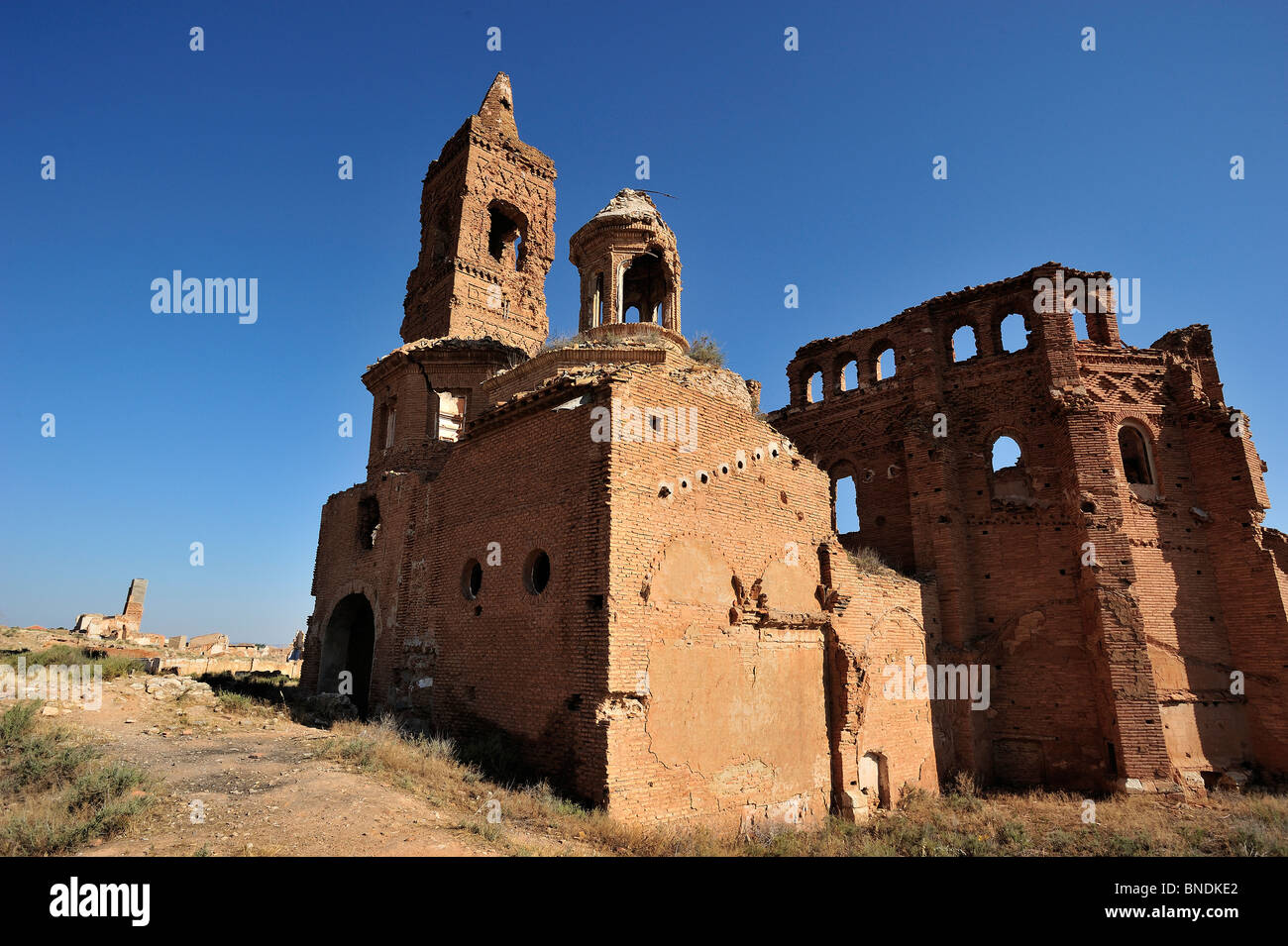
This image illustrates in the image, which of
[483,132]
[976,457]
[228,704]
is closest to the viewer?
[228,704]

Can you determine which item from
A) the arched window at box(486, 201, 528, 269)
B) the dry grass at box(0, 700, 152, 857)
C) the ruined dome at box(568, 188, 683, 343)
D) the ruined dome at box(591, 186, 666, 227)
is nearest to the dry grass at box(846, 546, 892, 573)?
the ruined dome at box(568, 188, 683, 343)

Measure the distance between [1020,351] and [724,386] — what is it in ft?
29.8

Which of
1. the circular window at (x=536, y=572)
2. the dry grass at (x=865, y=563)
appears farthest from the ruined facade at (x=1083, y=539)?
the circular window at (x=536, y=572)

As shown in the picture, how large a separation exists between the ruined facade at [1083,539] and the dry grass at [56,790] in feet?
49.1

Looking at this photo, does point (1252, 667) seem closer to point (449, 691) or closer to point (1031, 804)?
point (1031, 804)

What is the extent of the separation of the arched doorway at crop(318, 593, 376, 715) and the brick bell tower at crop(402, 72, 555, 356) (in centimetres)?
766

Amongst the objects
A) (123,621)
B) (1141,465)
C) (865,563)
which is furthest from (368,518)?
(123,621)

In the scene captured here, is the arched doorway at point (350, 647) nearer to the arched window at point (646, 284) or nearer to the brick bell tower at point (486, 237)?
the brick bell tower at point (486, 237)

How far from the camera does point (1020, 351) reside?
17.3 m

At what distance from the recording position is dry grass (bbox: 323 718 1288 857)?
7684mm

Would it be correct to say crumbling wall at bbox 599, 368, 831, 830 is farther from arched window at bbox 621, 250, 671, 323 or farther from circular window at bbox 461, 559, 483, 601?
arched window at bbox 621, 250, 671, 323

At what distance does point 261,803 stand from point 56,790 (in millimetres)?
2065
